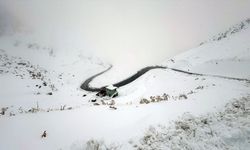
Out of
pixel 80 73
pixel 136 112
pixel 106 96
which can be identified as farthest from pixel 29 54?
pixel 136 112

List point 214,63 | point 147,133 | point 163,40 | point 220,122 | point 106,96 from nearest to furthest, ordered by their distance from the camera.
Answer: point 147,133 < point 220,122 < point 106,96 < point 214,63 < point 163,40

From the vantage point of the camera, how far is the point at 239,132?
10242 millimetres

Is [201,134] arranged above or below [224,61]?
below

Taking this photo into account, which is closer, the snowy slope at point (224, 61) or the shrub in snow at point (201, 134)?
the shrub in snow at point (201, 134)

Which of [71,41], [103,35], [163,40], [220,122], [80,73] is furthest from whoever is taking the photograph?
[103,35]

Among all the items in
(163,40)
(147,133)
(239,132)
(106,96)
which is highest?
(163,40)

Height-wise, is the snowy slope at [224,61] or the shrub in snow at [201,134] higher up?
the snowy slope at [224,61]

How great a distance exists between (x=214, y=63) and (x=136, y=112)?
147 feet

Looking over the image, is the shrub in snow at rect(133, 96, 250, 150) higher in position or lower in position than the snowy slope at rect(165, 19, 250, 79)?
lower

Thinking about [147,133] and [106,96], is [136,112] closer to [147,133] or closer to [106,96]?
[147,133]

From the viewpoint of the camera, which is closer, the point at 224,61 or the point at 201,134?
the point at 201,134

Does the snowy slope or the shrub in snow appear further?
the snowy slope

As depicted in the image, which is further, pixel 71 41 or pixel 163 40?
pixel 163 40

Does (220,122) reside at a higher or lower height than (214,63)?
lower
